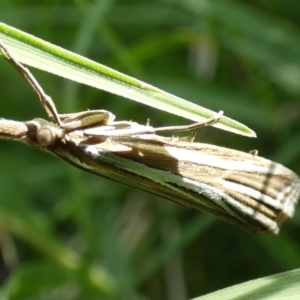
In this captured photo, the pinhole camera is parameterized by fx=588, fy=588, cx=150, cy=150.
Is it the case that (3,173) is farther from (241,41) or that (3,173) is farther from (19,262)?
(241,41)

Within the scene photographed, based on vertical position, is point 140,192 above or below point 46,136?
above

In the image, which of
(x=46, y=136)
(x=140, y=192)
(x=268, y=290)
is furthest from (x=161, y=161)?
(x=140, y=192)

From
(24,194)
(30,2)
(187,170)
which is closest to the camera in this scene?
(187,170)

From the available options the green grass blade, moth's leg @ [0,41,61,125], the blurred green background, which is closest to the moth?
moth's leg @ [0,41,61,125]

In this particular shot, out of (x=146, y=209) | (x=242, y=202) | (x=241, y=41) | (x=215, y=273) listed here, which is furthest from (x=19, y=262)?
(x=242, y=202)

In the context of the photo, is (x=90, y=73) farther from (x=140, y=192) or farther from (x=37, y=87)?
(x=140, y=192)

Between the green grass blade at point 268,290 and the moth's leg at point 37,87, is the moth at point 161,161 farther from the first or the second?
the green grass blade at point 268,290
